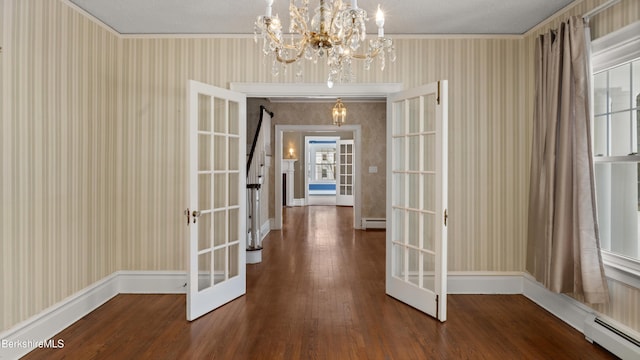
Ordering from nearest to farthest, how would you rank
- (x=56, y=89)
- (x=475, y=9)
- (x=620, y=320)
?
(x=620, y=320) → (x=56, y=89) → (x=475, y=9)

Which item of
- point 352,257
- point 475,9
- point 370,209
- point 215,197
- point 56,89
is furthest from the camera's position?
point 370,209

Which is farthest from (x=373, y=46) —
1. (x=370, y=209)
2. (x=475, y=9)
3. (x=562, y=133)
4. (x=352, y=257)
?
(x=370, y=209)

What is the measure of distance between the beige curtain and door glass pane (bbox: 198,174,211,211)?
3102 mm

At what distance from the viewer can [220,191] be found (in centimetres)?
367

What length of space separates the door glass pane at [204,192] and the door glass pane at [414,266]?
2029mm

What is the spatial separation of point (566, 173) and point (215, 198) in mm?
3123

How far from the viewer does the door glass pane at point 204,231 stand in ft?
11.4

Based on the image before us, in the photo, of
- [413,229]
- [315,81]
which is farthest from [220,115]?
[413,229]

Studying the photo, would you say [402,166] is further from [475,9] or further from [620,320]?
[620,320]

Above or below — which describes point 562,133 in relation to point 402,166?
→ above

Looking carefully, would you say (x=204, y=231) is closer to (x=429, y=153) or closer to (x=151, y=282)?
(x=151, y=282)

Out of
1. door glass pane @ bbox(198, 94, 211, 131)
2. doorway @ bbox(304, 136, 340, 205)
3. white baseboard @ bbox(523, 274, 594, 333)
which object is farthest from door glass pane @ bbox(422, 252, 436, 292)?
doorway @ bbox(304, 136, 340, 205)

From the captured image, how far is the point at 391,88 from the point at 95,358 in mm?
3529

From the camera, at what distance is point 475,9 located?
3.37m
